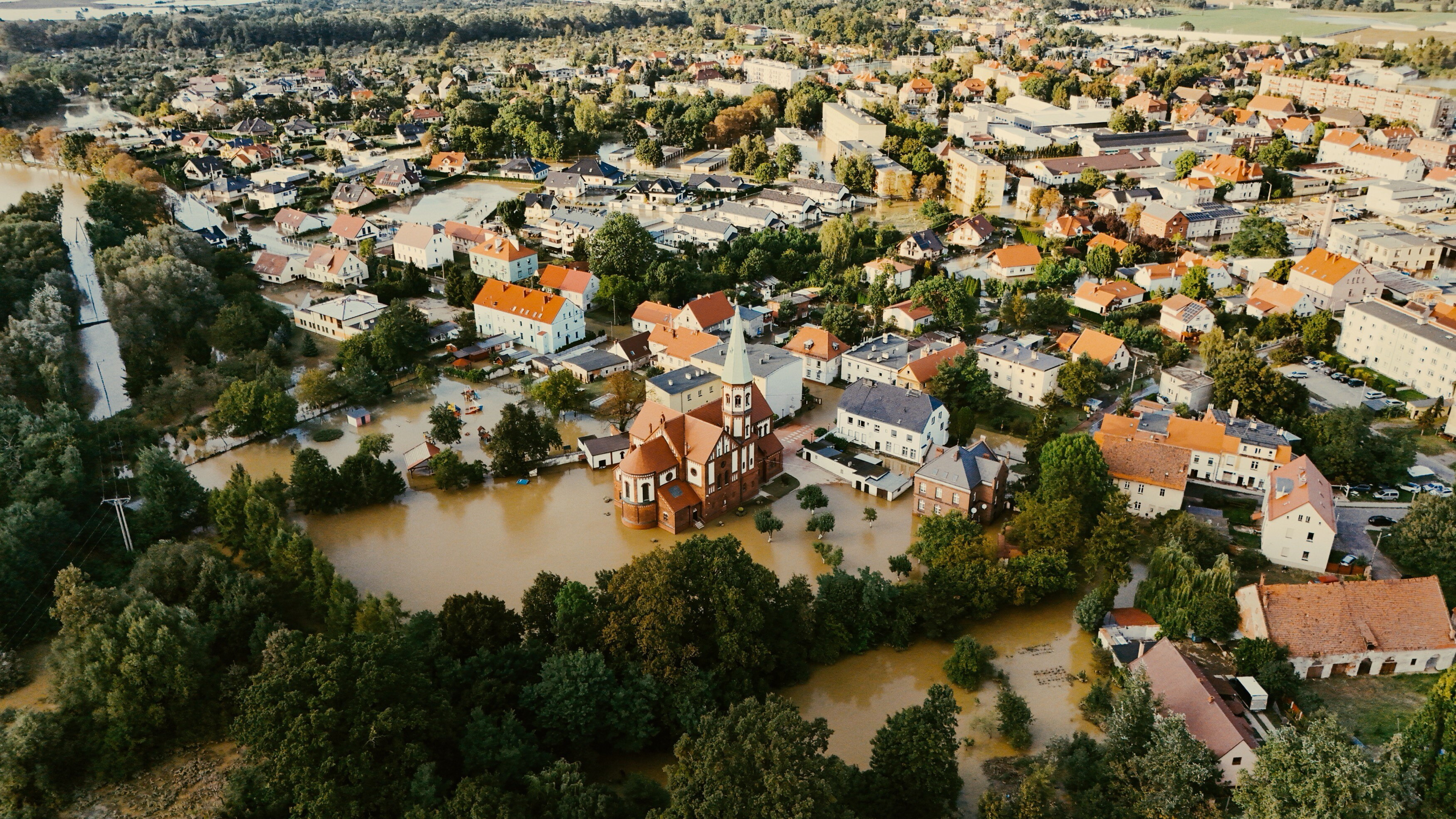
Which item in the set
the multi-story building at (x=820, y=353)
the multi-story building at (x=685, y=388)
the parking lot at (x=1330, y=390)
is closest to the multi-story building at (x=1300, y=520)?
the parking lot at (x=1330, y=390)

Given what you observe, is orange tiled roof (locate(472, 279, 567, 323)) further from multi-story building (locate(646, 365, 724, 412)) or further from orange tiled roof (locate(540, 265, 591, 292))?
multi-story building (locate(646, 365, 724, 412))

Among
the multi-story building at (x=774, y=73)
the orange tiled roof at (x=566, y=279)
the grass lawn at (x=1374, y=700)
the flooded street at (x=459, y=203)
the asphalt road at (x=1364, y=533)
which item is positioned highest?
the multi-story building at (x=774, y=73)

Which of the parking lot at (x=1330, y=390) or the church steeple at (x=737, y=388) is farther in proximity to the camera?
the parking lot at (x=1330, y=390)

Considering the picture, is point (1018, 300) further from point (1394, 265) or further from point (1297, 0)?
point (1297, 0)

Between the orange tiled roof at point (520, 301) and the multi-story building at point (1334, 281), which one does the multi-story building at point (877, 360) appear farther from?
the multi-story building at point (1334, 281)

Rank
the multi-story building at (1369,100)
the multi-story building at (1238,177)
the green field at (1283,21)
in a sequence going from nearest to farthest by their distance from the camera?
the multi-story building at (1238,177) < the multi-story building at (1369,100) < the green field at (1283,21)

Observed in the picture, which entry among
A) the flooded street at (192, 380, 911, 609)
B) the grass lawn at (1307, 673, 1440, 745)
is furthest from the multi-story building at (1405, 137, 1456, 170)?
the flooded street at (192, 380, 911, 609)

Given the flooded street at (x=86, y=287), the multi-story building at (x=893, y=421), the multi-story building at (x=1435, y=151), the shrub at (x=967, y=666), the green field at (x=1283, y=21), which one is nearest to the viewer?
the shrub at (x=967, y=666)
